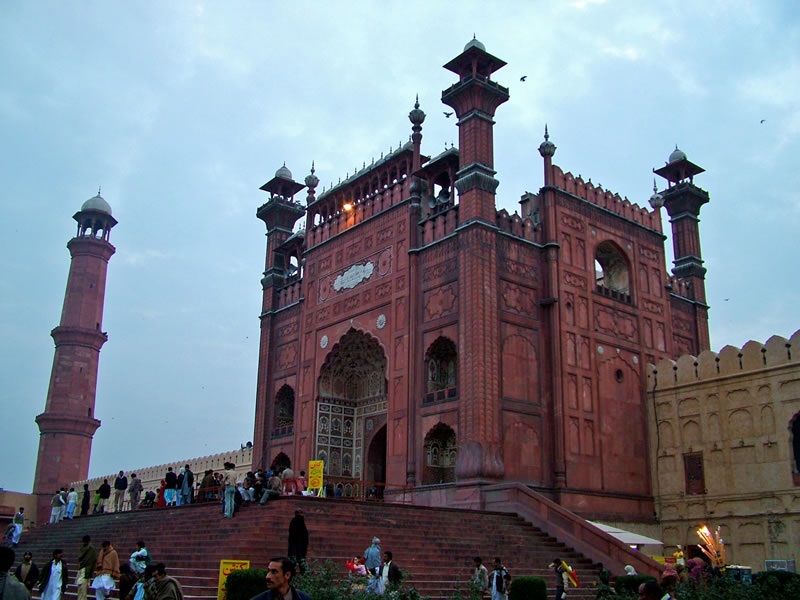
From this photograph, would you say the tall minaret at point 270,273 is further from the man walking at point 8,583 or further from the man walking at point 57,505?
the man walking at point 8,583

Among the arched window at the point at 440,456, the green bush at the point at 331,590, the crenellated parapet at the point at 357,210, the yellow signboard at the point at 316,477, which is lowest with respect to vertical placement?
the green bush at the point at 331,590

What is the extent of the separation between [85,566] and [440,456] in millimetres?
11231

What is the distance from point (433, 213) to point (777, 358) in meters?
10.0

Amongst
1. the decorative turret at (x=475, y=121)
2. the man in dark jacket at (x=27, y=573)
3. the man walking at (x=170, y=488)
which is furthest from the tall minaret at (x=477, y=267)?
the man in dark jacket at (x=27, y=573)

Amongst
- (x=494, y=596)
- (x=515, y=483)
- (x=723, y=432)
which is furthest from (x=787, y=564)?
(x=494, y=596)

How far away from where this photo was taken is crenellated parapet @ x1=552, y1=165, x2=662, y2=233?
24062 mm

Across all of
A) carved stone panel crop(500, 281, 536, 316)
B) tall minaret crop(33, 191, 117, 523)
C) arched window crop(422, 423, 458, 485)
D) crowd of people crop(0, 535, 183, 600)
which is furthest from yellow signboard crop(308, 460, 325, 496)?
tall minaret crop(33, 191, 117, 523)

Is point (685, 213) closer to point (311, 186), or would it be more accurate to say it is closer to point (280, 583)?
point (311, 186)

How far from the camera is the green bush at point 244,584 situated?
10102mm

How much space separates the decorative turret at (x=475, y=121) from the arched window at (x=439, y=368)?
3.50m

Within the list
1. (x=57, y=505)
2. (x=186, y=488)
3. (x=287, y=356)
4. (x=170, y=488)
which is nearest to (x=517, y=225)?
(x=287, y=356)

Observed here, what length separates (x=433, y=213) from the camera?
2372 cm

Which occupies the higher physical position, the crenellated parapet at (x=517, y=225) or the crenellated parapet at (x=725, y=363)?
the crenellated parapet at (x=517, y=225)

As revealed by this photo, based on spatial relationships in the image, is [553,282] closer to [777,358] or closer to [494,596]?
[777,358]
